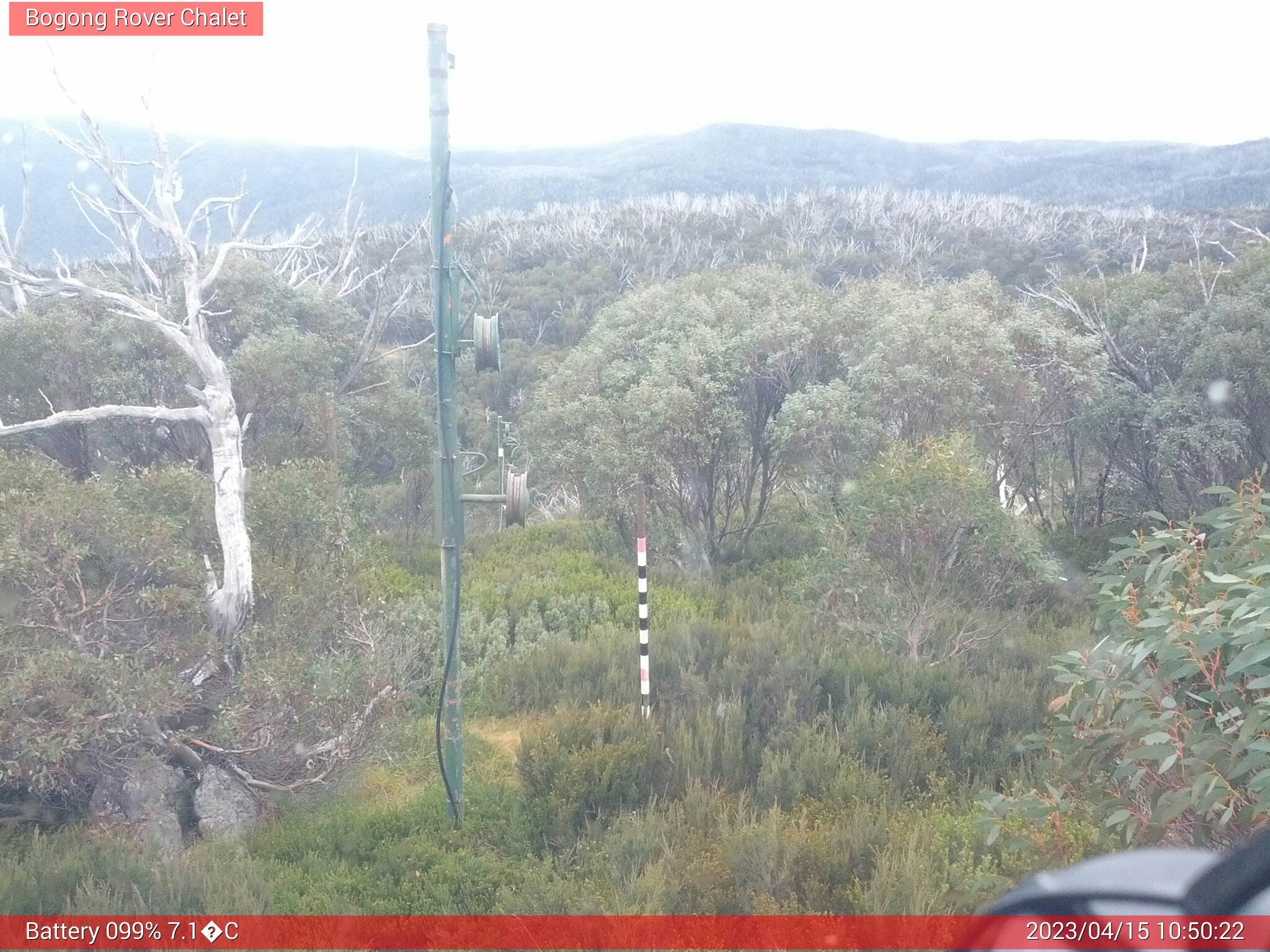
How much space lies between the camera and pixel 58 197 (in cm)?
6438

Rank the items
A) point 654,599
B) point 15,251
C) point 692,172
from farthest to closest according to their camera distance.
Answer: point 692,172 → point 15,251 → point 654,599

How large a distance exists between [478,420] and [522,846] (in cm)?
2067

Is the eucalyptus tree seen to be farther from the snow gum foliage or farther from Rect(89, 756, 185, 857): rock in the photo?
the snow gum foliage

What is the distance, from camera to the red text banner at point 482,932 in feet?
13.1

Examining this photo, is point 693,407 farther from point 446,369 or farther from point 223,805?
point 223,805

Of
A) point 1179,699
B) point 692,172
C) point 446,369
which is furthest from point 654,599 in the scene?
point 692,172

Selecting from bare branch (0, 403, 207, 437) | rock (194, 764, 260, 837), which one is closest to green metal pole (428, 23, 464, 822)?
rock (194, 764, 260, 837)

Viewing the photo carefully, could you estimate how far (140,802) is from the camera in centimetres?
604

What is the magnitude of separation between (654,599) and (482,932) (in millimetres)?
7093

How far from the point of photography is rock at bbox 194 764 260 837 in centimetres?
614

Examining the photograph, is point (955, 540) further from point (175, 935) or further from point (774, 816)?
point (175, 935)

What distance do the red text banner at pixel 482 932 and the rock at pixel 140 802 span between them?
1377mm

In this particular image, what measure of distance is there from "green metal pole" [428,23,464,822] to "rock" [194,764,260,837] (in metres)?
1.60

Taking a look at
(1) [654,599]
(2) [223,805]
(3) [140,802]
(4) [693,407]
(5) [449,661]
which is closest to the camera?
(5) [449,661]
